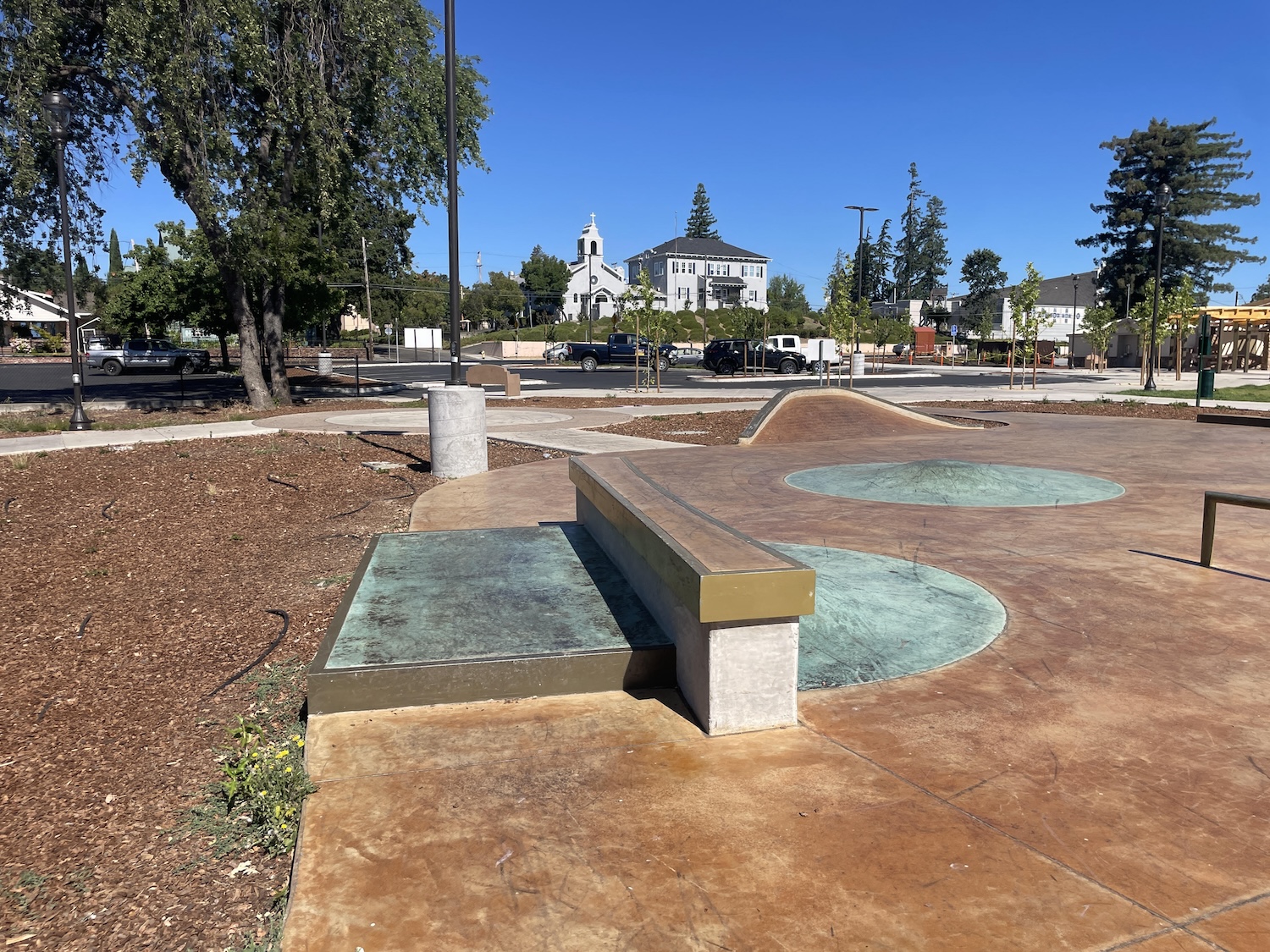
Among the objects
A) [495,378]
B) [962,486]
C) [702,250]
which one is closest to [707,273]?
[702,250]

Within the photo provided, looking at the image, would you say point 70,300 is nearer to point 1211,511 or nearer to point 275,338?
point 275,338

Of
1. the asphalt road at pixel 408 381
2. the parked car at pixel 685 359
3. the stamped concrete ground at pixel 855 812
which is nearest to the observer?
the stamped concrete ground at pixel 855 812

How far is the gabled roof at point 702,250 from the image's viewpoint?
10812 cm

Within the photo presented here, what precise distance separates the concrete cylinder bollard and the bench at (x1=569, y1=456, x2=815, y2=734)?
7076 millimetres

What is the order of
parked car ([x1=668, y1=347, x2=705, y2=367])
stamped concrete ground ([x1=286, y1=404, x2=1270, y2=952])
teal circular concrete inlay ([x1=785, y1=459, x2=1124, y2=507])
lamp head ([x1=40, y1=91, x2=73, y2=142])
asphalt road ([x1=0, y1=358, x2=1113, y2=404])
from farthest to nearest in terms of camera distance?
parked car ([x1=668, y1=347, x2=705, y2=367]) < asphalt road ([x1=0, y1=358, x2=1113, y2=404]) < lamp head ([x1=40, y1=91, x2=73, y2=142]) < teal circular concrete inlay ([x1=785, y1=459, x2=1124, y2=507]) < stamped concrete ground ([x1=286, y1=404, x2=1270, y2=952])

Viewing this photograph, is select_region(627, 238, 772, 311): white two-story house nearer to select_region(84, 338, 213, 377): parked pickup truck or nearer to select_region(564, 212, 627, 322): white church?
select_region(564, 212, 627, 322): white church

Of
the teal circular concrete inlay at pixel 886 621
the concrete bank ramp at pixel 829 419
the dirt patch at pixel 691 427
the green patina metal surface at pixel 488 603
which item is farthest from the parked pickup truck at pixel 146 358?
the teal circular concrete inlay at pixel 886 621

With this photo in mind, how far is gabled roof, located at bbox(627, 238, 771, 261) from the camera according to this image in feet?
355

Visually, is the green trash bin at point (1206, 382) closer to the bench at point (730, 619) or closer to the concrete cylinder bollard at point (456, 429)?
the concrete cylinder bollard at point (456, 429)

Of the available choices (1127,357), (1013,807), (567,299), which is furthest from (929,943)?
(567,299)

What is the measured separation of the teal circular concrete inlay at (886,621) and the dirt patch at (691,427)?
8.71 meters

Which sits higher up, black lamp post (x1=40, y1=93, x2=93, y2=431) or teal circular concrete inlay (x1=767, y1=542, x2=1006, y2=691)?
black lamp post (x1=40, y1=93, x2=93, y2=431)

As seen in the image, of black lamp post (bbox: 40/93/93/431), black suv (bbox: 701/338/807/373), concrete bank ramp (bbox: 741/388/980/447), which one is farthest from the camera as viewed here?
black suv (bbox: 701/338/807/373)

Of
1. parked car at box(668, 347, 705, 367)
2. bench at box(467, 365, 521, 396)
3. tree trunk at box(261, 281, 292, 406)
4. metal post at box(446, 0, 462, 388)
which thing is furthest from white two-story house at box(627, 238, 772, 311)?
metal post at box(446, 0, 462, 388)
